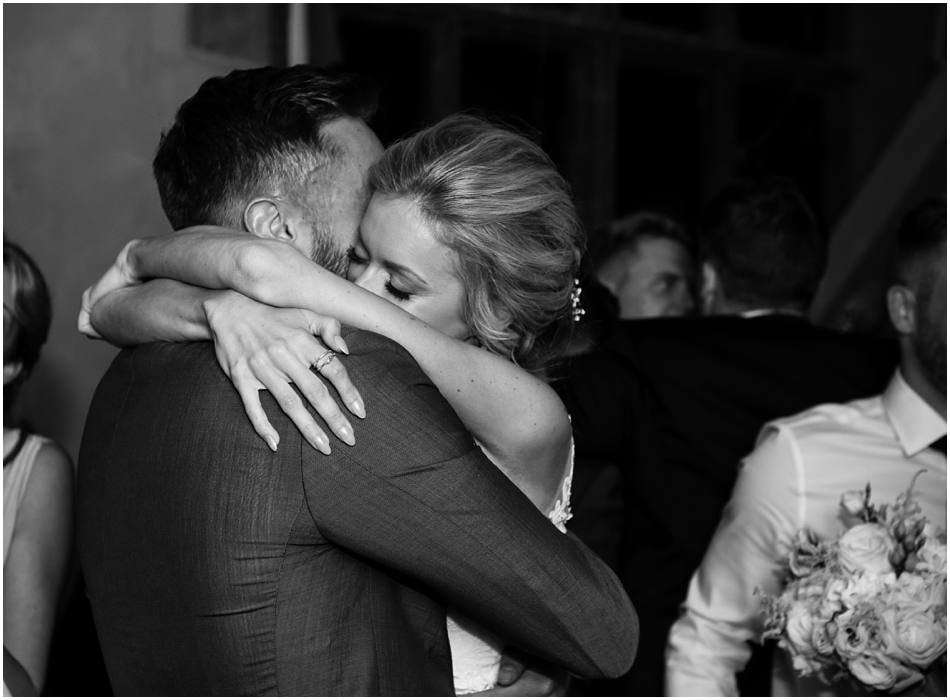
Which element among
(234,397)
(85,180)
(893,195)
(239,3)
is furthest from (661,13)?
(234,397)

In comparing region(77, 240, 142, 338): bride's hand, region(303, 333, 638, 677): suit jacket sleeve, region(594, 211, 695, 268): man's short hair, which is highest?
region(77, 240, 142, 338): bride's hand

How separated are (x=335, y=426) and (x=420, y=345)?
20 centimetres

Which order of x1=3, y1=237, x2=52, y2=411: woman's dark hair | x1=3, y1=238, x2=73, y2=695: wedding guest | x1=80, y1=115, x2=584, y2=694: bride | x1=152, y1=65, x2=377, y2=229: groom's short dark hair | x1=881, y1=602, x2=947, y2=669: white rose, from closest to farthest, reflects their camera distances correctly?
x1=80, y1=115, x2=584, y2=694: bride → x1=152, y1=65, x2=377, y2=229: groom's short dark hair → x1=881, y1=602, x2=947, y2=669: white rose → x1=3, y1=238, x2=73, y2=695: wedding guest → x1=3, y1=237, x2=52, y2=411: woman's dark hair

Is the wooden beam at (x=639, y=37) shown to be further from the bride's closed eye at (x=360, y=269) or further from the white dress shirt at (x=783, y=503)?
the bride's closed eye at (x=360, y=269)

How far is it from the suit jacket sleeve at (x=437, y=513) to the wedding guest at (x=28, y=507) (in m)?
1.40

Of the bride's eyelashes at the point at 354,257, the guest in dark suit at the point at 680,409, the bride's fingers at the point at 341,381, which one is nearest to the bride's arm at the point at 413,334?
the bride's fingers at the point at 341,381

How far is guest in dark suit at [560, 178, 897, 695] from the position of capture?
9.89 feet

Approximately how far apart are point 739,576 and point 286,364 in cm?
135

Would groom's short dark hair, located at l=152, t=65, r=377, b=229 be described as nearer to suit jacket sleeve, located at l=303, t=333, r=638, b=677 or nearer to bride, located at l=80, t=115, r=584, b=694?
bride, located at l=80, t=115, r=584, b=694

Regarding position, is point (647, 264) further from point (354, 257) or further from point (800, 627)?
point (354, 257)

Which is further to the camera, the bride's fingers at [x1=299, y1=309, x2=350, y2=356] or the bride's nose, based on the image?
the bride's nose

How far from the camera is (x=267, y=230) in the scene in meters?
1.64

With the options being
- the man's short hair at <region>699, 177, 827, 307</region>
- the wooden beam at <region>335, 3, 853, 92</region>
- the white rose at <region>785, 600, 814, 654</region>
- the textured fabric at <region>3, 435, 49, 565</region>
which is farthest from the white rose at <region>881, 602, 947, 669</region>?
the wooden beam at <region>335, 3, 853, 92</region>

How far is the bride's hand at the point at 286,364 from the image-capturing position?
4.33ft
